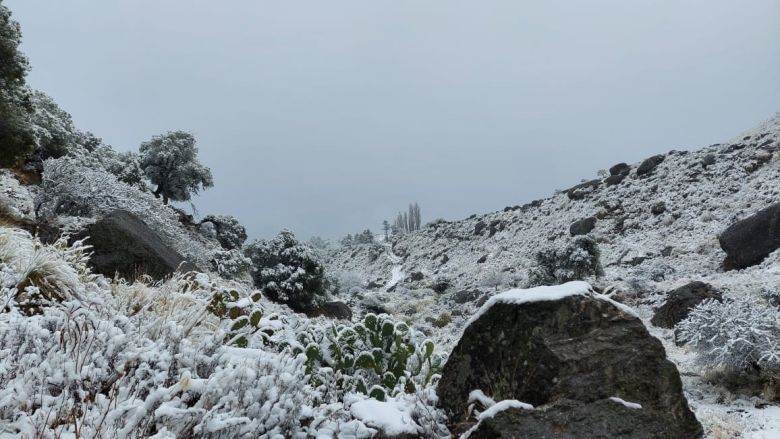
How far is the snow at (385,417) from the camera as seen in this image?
10.1 ft

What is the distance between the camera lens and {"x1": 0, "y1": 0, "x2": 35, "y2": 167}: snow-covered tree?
32.1 ft

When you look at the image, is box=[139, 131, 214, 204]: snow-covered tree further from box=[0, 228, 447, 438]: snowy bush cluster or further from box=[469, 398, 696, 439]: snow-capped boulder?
box=[469, 398, 696, 439]: snow-capped boulder

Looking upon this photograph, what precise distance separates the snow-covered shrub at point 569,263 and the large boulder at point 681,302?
8.18m

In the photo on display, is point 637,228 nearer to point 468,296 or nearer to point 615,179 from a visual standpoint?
point 615,179

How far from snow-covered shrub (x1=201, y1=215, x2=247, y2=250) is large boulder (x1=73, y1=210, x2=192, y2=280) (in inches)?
497

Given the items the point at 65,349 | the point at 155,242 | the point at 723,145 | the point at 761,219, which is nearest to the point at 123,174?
the point at 155,242

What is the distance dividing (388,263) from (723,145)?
28.5 metres

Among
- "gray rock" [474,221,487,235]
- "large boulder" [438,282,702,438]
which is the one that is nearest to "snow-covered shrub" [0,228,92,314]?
"large boulder" [438,282,702,438]

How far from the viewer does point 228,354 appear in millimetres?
3127

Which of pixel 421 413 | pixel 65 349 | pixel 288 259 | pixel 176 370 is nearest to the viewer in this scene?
pixel 65 349

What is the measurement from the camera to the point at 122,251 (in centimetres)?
793

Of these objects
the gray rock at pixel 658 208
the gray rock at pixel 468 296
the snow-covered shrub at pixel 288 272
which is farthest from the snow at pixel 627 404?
the gray rock at pixel 658 208

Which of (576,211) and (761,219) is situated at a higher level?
(576,211)

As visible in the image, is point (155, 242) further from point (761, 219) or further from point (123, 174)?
point (761, 219)
